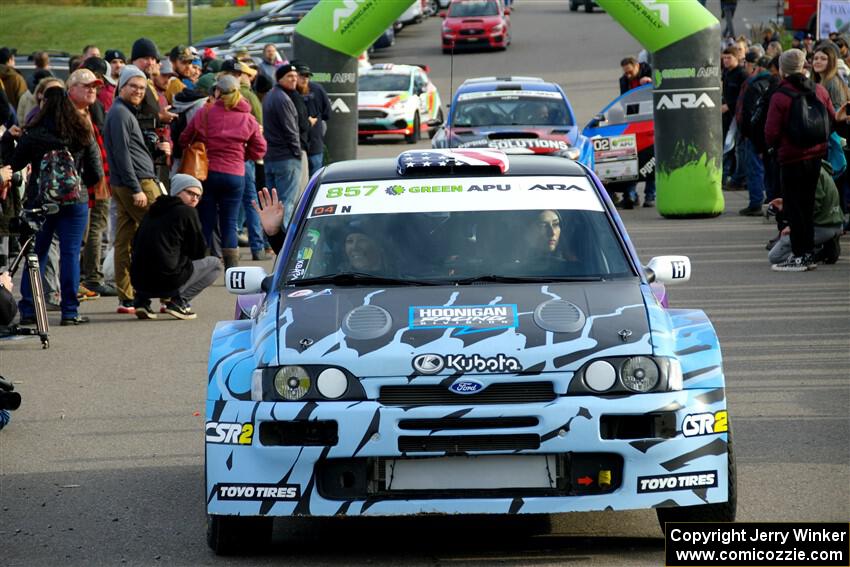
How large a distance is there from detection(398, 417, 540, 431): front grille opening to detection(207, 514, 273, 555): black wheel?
737mm

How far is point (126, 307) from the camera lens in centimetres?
1348

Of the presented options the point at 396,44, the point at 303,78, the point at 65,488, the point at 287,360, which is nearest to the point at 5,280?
the point at 65,488

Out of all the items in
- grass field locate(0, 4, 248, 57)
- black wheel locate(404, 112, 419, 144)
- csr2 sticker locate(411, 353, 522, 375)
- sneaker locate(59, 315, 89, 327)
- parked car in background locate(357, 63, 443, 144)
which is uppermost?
csr2 sticker locate(411, 353, 522, 375)

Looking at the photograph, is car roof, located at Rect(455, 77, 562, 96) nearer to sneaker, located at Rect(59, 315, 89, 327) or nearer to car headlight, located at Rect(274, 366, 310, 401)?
sneaker, located at Rect(59, 315, 89, 327)

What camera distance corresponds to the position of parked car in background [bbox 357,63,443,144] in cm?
3058

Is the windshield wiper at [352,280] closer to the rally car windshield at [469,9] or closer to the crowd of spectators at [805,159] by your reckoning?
the crowd of spectators at [805,159]

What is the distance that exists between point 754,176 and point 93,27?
41096mm

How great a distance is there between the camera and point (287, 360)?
19.7 feet

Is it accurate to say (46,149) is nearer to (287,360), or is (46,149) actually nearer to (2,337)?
(2,337)

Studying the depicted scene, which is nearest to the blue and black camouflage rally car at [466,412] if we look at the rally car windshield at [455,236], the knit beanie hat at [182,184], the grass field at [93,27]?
the rally car windshield at [455,236]

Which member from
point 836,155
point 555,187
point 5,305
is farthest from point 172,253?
point 836,155

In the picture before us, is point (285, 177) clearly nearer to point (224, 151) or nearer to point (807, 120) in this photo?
point (224, 151)

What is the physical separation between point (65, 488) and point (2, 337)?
481 centimetres

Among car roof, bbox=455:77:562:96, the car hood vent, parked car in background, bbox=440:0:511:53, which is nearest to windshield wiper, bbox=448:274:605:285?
the car hood vent
